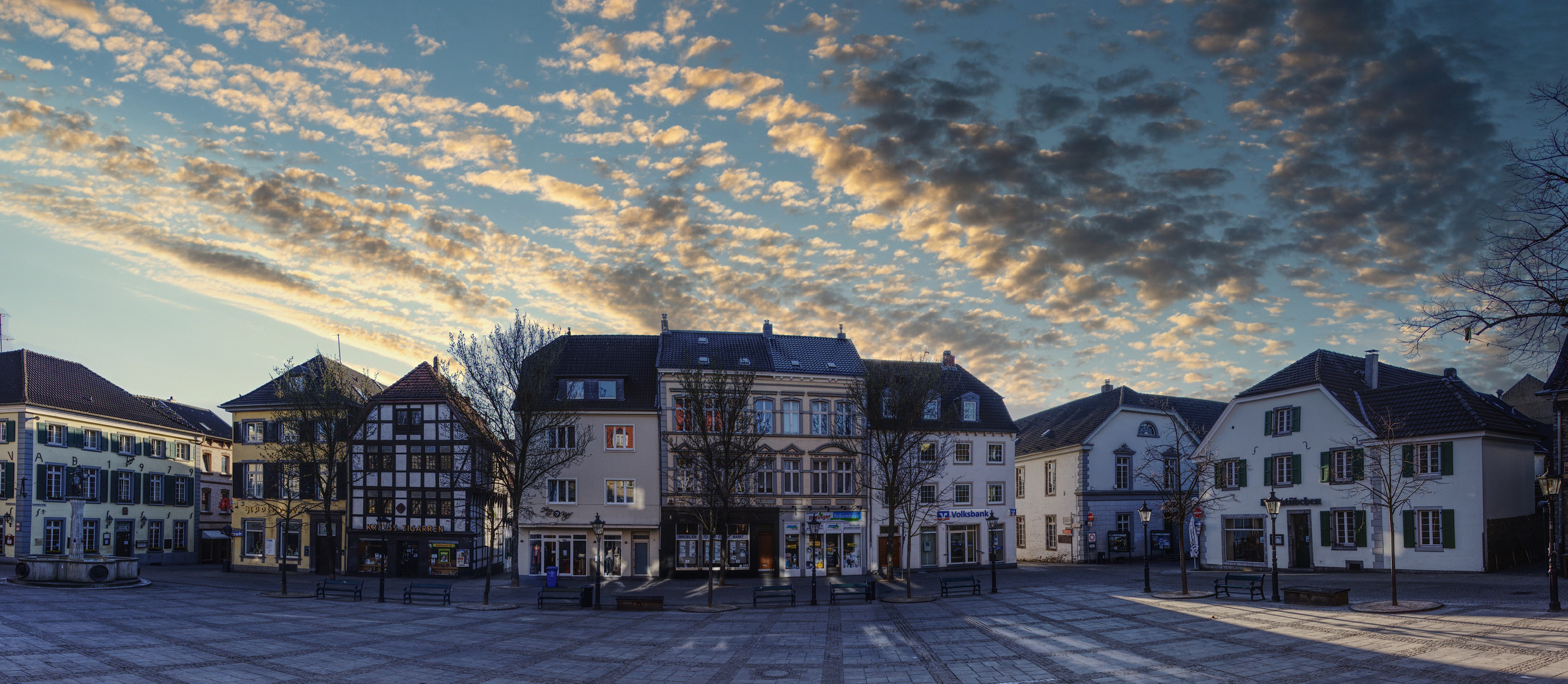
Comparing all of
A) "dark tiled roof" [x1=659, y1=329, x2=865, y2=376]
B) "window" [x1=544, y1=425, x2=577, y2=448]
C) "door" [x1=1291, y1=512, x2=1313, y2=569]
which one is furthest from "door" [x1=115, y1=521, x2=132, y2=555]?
"door" [x1=1291, y1=512, x2=1313, y2=569]

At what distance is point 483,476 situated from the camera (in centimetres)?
5172

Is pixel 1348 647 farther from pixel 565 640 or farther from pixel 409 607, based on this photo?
pixel 409 607

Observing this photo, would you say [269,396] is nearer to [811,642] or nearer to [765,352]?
[765,352]

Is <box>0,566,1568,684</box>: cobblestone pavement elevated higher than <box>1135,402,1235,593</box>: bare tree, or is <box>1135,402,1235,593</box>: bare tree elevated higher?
<box>1135,402,1235,593</box>: bare tree

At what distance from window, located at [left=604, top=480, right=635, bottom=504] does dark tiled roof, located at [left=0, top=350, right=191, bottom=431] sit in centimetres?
3527

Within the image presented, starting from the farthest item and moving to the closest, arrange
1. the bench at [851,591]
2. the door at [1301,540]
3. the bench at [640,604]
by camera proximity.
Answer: the door at [1301,540] → the bench at [851,591] → the bench at [640,604]

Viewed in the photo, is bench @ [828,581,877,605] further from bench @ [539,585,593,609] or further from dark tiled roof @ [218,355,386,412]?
dark tiled roof @ [218,355,386,412]

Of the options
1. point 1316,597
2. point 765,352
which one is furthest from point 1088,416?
point 1316,597

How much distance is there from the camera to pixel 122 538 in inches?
2408

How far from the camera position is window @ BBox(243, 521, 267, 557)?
55.8 m

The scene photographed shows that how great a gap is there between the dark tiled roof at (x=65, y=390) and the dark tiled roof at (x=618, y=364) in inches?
1280

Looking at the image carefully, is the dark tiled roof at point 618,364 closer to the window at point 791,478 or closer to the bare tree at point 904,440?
the window at point 791,478

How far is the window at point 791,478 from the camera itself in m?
50.1

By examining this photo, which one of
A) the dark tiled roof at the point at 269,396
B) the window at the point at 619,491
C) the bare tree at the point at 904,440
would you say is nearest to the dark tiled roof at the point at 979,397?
the bare tree at the point at 904,440
